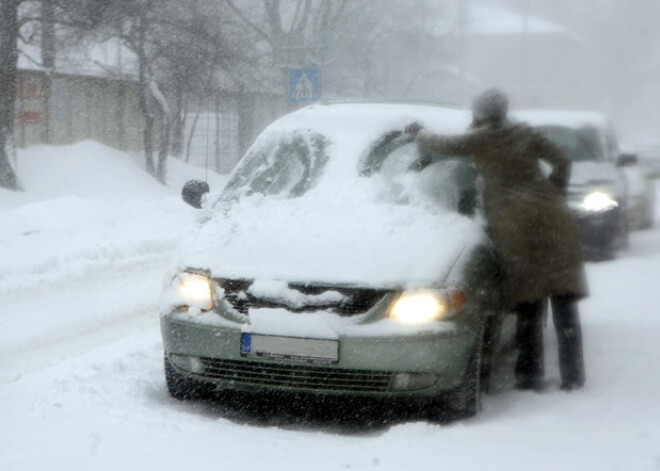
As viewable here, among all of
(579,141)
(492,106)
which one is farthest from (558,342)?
(579,141)

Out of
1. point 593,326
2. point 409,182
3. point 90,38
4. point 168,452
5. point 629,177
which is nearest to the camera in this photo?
point 168,452

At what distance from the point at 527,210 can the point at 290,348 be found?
5.04 feet

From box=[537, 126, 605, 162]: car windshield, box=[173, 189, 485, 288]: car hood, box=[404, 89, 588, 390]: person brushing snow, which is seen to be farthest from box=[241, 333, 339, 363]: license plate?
box=[537, 126, 605, 162]: car windshield

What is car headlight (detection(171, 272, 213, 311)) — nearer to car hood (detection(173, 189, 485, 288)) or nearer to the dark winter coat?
car hood (detection(173, 189, 485, 288))

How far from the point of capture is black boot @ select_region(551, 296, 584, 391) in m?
5.36

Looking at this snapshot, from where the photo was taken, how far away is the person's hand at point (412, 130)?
19.7 ft

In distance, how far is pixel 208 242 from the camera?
5.14m

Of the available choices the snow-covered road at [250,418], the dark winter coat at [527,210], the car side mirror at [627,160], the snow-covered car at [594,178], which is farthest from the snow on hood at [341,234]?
the car side mirror at [627,160]

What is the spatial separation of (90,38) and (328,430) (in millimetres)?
16490

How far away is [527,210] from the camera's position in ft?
17.5

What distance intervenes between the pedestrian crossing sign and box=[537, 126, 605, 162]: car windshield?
552 cm

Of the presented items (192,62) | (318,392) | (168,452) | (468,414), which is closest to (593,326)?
(468,414)

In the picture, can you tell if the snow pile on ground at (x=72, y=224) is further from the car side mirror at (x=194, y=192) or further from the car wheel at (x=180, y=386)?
the car wheel at (x=180, y=386)

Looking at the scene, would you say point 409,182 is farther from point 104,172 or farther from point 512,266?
point 104,172
